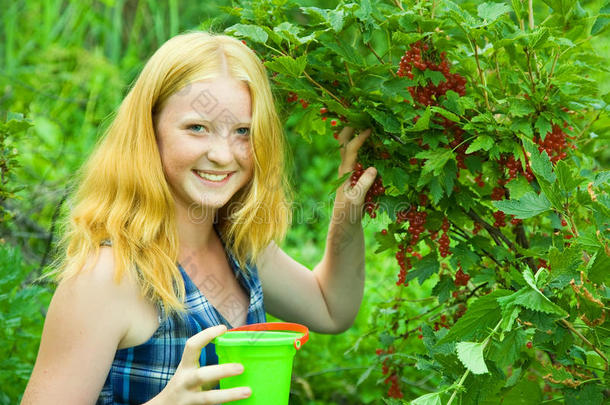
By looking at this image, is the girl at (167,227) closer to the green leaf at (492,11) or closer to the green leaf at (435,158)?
the green leaf at (435,158)

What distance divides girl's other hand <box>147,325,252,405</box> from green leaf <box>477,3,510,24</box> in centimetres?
81

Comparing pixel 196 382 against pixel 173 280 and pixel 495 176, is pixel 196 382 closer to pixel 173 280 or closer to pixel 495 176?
pixel 173 280

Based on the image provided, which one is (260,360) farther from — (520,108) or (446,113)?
(520,108)

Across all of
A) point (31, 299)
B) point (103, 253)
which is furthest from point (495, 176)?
point (31, 299)

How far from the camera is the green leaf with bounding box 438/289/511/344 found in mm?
1161

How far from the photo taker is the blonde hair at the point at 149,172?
158 cm

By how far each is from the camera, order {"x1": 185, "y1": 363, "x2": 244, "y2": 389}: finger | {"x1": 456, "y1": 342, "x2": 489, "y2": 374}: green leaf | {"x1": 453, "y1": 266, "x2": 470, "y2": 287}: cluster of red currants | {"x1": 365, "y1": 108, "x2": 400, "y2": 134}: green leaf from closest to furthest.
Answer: {"x1": 456, "y1": 342, "x2": 489, "y2": 374}: green leaf
{"x1": 185, "y1": 363, "x2": 244, "y2": 389}: finger
{"x1": 365, "y1": 108, "x2": 400, "y2": 134}: green leaf
{"x1": 453, "y1": 266, "x2": 470, "y2": 287}: cluster of red currants

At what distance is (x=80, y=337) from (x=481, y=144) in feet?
3.09

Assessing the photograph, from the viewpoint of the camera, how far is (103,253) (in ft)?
5.10

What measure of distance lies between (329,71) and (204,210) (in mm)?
516

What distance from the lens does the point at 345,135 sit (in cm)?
173

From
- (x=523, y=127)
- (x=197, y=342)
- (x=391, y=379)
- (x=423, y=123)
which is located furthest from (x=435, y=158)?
(x=391, y=379)

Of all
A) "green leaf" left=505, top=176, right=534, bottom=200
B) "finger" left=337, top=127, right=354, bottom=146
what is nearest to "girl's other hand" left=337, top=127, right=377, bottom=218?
"finger" left=337, top=127, right=354, bottom=146

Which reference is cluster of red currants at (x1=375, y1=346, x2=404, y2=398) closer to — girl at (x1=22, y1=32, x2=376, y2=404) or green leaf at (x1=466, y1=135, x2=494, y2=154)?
girl at (x1=22, y1=32, x2=376, y2=404)
